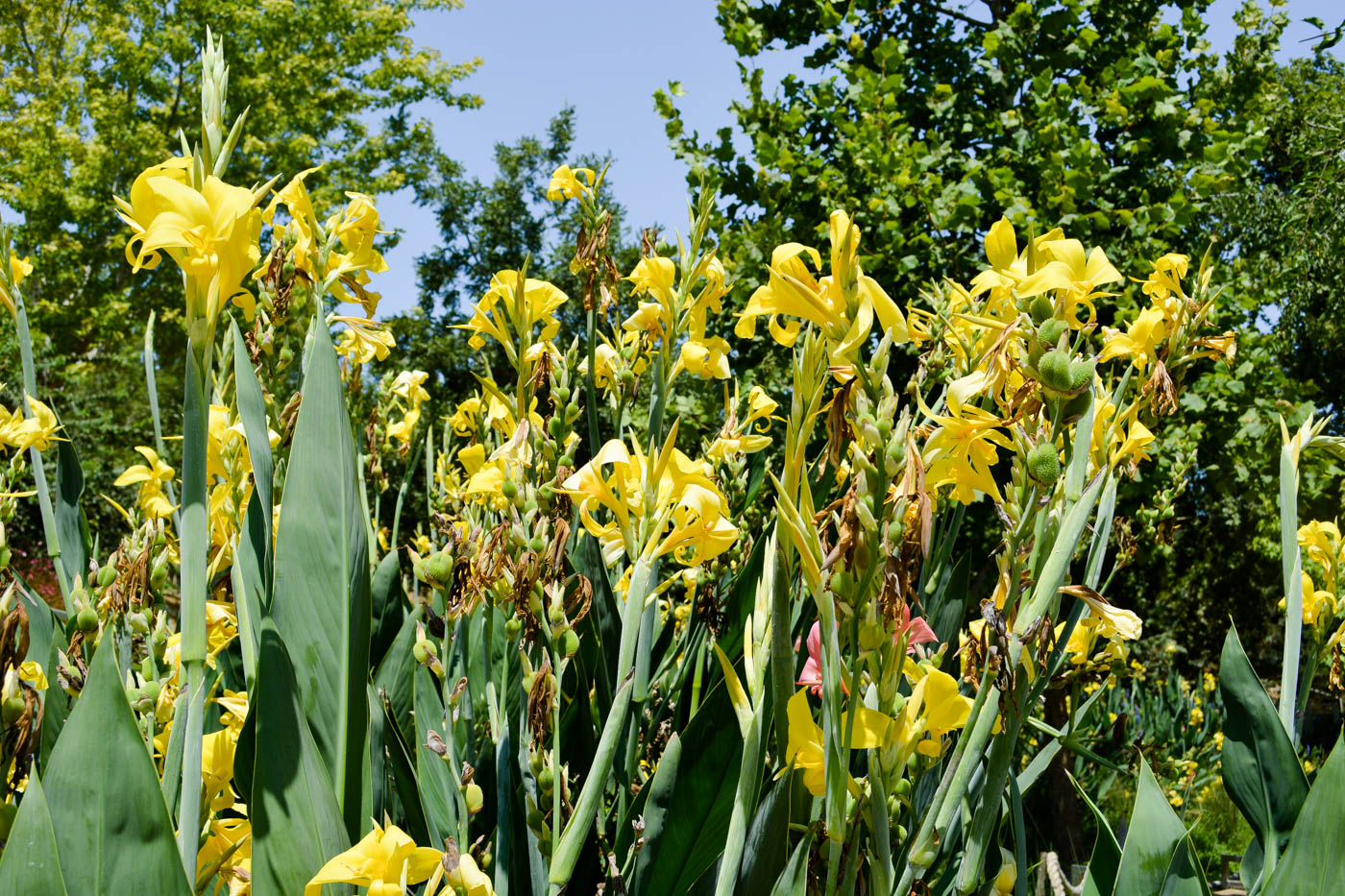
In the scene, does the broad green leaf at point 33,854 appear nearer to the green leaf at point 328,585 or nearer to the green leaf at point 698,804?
the green leaf at point 328,585

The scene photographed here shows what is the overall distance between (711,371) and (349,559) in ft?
1.88

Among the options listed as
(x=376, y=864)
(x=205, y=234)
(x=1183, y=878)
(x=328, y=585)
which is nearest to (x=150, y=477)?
(x=328, y=585)

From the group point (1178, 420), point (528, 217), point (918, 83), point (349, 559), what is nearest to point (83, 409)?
point (528, 217)

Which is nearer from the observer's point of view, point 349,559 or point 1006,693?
point 1006,693

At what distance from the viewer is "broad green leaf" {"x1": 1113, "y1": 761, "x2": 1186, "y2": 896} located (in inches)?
29.5

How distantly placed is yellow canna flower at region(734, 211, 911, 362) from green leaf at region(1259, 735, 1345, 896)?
45 cm

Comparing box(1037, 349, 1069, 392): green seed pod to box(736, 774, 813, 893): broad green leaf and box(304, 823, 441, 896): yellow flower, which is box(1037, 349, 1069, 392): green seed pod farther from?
box(304, 823, 441, 896): yellow flower

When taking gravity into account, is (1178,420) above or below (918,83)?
below

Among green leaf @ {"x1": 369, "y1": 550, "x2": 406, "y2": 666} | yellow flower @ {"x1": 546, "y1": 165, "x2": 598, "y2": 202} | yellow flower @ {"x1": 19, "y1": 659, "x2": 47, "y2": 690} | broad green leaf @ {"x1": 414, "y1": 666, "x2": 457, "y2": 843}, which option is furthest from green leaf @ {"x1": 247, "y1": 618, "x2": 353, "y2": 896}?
yellow flower @ {"x1": 546, "y1": 165, "x2": 598, "y2": 202}

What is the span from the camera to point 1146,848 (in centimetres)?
75

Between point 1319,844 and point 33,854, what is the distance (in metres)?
0.82

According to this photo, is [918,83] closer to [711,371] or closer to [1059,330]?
[711,371]

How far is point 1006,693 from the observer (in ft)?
1.80

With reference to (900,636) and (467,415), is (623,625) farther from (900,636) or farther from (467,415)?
(467,415)
